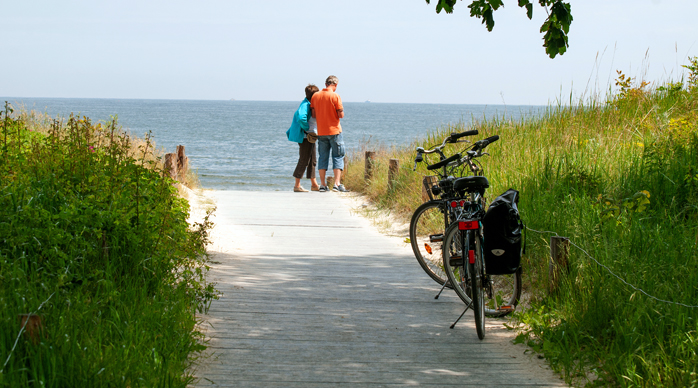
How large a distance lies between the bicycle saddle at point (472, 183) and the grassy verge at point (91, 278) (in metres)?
2.11

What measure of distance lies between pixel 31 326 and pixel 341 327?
2215 millimetres

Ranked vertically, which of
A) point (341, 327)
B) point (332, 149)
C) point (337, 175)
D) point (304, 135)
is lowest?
point (341, 327)

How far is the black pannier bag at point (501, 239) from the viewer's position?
4.38 metres

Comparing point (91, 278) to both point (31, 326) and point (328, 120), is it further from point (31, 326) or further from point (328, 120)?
point (328, 120)

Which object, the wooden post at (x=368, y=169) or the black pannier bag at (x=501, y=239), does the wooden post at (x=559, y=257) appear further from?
the wooden post at (x=368, y=169)

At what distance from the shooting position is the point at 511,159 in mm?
8578

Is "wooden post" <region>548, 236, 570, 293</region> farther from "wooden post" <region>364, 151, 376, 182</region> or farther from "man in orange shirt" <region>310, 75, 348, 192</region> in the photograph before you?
"wooden post" <region>364, 151, 376, 182</region>

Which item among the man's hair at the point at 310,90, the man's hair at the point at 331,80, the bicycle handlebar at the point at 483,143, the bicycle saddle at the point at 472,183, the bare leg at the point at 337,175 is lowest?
the bare leg at the point at 337,175

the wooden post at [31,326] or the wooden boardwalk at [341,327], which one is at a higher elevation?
the wooden post at [31,326]

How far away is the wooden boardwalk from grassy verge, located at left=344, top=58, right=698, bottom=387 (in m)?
0.35

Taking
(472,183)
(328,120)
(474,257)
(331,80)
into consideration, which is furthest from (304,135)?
(474,257)

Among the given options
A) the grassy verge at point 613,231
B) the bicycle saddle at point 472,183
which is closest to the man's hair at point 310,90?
the grassy verge at point 613,231

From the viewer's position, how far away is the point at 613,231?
5.35 m

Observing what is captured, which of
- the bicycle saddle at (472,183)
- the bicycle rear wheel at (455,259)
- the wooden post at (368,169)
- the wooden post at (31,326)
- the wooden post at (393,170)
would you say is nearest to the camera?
the wooden post at (31,326)
